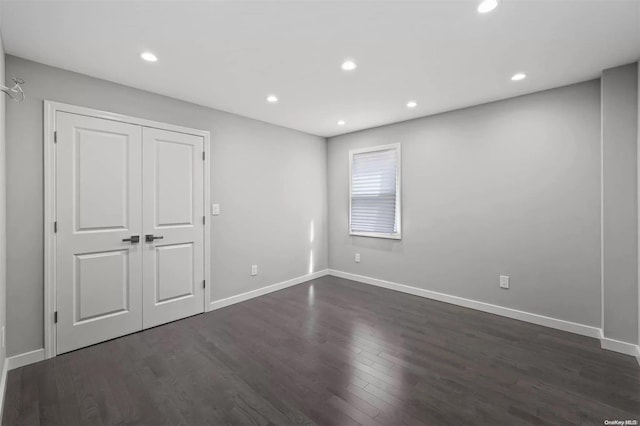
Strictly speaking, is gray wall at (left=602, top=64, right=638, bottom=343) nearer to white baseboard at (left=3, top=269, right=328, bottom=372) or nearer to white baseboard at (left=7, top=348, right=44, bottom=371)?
white baseboard at (left=3, top=269, right=328, bottom=372)

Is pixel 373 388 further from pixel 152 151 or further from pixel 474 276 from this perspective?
pixel 152 151

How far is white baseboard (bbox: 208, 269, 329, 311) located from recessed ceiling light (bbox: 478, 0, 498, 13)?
3.82 metres

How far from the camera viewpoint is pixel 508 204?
337 cm

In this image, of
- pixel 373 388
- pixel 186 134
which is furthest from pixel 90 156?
pixel 373 388

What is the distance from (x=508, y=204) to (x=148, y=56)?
394 cm

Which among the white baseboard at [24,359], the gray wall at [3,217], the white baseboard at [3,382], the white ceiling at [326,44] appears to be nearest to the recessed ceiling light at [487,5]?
the white ceiling at [326,44]

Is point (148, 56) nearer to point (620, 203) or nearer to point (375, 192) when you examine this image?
point (375, 192)

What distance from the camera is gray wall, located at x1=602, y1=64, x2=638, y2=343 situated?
2.49 meters

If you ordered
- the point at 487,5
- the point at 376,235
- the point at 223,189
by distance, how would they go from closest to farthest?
the point at 487,5, the point at 223,189, the point at 376,235

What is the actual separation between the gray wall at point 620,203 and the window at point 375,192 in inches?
87.9

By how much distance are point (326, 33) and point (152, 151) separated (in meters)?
2.18

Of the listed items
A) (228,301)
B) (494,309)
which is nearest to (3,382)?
(228,301)

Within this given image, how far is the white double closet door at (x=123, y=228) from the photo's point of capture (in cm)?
258

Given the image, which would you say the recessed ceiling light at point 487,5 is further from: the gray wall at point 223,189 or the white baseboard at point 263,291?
the white baseboard at point 263,291
